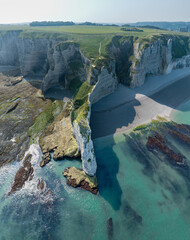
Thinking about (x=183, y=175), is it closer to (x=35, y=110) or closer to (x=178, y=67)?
(x=35, y=110)

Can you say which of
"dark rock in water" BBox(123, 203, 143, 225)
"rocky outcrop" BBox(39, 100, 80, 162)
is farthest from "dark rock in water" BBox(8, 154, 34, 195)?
"dark rock in water" BBox(123, 203, 143, 225)

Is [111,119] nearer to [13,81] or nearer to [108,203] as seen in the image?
[108,203]

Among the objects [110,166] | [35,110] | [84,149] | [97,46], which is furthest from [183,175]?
[97,46]

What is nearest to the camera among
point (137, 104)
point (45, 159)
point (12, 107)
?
point (45, 159)

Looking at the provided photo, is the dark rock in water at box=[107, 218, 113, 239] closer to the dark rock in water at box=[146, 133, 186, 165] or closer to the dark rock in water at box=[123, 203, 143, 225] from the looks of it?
the dark rock in water at box=[123, 203, 143, 225]

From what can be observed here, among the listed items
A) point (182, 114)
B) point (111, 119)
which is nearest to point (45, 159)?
point (111, 119)

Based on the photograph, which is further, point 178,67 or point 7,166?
point 178,67
